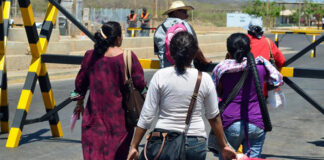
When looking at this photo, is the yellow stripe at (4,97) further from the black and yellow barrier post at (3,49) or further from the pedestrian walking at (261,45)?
the pedestrian walking at (261,45)

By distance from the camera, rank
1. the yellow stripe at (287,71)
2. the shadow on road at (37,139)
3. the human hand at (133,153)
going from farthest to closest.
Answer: the shadow on road at (37,139) < the yellow stripe at (287,71) < the human hand at (133,153)

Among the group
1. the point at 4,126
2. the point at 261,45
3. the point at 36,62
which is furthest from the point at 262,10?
the point at 261,45

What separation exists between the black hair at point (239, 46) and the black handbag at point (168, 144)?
2.96 ft

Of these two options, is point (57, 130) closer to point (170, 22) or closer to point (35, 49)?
point (35, 49)

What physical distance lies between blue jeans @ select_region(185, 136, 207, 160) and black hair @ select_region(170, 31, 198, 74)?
0.45m

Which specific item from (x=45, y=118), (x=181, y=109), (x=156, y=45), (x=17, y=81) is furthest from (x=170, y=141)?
(x=17, y=81)

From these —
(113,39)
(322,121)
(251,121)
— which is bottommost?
(322,121)

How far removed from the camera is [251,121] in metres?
4.81

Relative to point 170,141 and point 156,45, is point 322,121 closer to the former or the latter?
point 156,45

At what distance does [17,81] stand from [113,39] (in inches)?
391

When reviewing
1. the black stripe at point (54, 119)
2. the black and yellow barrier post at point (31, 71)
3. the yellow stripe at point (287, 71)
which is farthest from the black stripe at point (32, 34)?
the yellow stripe at point (287, 71)

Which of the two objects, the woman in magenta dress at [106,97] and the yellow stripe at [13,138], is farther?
the yellow stripe at [13,138]

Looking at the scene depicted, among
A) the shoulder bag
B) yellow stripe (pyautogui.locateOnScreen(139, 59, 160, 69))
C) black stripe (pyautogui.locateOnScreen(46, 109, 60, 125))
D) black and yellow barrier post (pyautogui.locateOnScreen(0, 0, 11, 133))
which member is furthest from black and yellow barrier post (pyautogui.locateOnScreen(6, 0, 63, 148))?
the shoulder bag

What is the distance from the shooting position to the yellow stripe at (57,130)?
8094 millimetres
